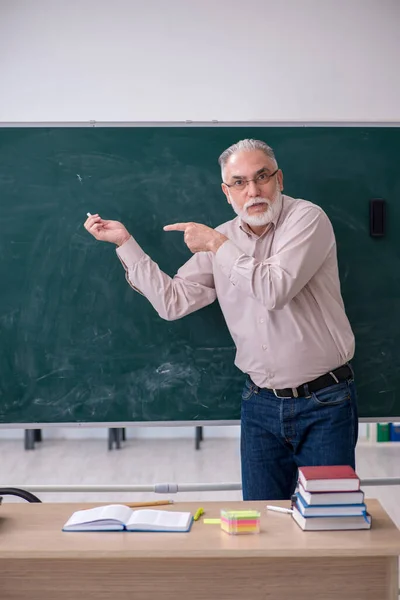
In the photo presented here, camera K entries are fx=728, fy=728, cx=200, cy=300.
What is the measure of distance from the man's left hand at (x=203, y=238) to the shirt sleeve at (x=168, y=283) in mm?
236

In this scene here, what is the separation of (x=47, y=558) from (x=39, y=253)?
1.38 m

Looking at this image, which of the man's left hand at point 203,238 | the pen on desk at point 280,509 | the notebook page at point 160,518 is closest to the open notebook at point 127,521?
the notebook page at point 160,518

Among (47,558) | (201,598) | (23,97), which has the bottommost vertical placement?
(201,598)

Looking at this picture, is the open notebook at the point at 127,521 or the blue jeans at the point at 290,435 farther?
the blue jeans at the point at 290,435

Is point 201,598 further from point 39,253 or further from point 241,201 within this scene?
point 39,253

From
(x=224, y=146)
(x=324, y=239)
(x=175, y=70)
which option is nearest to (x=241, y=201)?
(x=324, y=239)

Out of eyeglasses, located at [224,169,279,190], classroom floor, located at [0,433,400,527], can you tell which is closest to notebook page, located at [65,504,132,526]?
eyeglasses, located at [224,169,279,190]

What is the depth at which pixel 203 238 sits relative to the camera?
2.37m

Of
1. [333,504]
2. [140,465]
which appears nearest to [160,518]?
[333,504]

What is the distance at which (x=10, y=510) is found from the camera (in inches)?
77.7

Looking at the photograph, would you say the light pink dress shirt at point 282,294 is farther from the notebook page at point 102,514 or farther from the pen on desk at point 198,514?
the notebook page at point 102,514

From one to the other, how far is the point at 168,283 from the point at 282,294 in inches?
21.7

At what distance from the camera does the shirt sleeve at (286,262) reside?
2180mm

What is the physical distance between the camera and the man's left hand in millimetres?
2326
